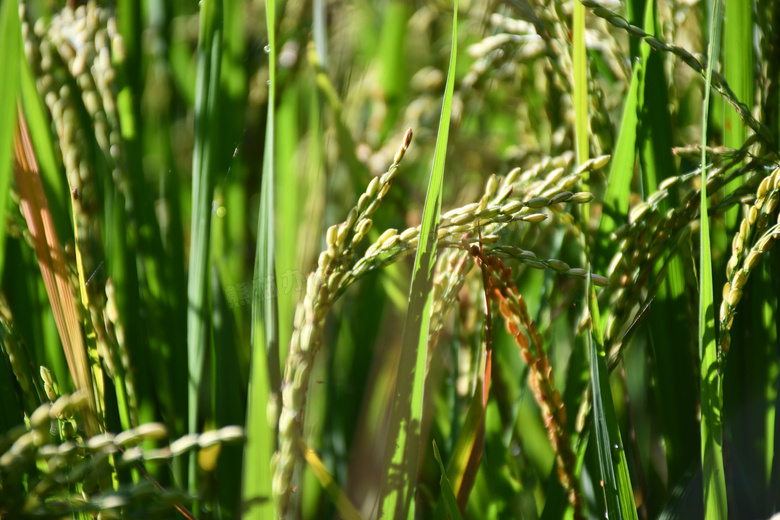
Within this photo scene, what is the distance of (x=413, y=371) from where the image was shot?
0.51 metres

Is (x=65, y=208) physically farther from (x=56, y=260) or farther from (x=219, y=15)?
(x=219, y=15)

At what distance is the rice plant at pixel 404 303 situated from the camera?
51 cm

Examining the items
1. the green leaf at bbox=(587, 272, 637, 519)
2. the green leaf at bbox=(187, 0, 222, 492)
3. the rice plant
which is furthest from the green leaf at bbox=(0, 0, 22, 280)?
the green leaf at bbox=(587, 272, 637, 519)

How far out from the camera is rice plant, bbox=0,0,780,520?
1.67 feet

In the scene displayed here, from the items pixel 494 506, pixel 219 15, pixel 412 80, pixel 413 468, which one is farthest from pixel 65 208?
pixel 412 80

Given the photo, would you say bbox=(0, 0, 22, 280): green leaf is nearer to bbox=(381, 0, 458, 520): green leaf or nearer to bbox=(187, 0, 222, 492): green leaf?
bbox=(187, 0, 222, 492): green leaf

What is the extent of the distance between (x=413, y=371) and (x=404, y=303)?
288 millimetres

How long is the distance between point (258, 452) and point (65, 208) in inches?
14.8

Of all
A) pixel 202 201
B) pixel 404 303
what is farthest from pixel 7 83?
pixel 404 303

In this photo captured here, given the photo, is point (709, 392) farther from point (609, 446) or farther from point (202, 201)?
point (202, 201)

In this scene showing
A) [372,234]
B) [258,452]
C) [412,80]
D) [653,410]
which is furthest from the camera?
[412,80]

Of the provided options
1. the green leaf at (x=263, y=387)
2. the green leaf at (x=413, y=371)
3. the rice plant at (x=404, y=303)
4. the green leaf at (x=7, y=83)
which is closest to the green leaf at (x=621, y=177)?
the rice plant at (x=404, y=303)

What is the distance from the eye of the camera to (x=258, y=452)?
0.50 m

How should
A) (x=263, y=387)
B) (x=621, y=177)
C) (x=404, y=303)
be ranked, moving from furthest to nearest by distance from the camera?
(x=404, y=303) < (x=621, y=177) < (x=263, y=387)
